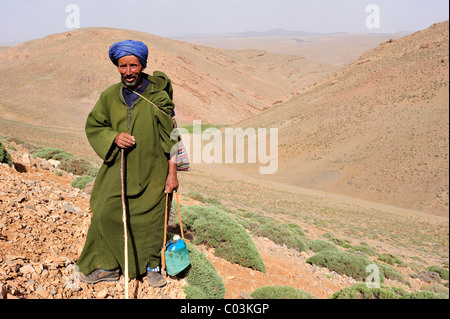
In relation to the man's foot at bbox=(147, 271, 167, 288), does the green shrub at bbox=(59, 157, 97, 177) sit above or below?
below

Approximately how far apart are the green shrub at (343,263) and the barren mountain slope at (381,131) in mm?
16104

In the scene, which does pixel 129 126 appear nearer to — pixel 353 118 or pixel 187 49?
pixel 353 118

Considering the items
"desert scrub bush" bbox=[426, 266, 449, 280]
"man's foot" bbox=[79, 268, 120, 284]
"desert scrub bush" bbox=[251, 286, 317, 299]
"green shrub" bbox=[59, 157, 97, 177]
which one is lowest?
"desert scrub bush" bbox=[426, 266, 449, 280]

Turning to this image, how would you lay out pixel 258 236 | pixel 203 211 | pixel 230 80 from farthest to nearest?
pixel 230 80
pixel 258 236
pixel 203 211

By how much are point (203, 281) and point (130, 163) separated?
1.45 m

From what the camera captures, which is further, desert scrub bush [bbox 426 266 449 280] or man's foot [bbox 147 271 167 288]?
desert scrub bush [bbox 426 266 449 280]


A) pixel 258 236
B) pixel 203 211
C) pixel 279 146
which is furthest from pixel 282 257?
pixel 279 146

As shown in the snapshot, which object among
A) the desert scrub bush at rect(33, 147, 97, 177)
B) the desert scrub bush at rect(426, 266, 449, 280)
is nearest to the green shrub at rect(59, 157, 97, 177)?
the desert scrub bush at rect(33, 147, 97, 177)

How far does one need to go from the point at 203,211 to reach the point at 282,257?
1.95 m

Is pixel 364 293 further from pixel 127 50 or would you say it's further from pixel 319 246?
pixel 319 246

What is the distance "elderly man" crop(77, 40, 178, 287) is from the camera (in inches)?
109

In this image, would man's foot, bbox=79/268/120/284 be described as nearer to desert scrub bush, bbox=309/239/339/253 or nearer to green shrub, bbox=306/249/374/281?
green shrub, bbox=306/249/374/281

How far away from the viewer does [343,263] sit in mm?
7023
